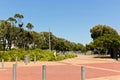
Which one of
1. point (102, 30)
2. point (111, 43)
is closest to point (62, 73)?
point (111, 43)

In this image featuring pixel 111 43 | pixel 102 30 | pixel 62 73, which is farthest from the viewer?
pixel 102 30

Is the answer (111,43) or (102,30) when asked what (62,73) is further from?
(102,30)

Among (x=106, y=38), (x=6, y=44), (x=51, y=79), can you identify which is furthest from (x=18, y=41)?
(x=51, y=79)

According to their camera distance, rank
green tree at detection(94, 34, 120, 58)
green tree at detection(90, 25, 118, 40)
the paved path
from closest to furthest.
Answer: the paved path < green tree at detection(94, 34, 120, 58) < green tree at detection(90, 25, 118, 40)

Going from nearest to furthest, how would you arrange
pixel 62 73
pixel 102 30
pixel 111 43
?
pixel 62 73 → pixel 111 43 → pixel 102 30

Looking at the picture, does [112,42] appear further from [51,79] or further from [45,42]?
[45,42]

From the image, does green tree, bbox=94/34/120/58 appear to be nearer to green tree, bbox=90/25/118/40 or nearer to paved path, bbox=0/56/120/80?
paved path, bbox=0/56/120/80

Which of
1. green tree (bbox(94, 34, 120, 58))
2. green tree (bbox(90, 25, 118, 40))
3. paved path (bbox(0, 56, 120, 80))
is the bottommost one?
paved path (bbox(0, 56, 120, 80))

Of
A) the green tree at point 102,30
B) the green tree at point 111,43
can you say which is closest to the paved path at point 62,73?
the green tree at point 111,43

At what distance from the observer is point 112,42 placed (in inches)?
1752

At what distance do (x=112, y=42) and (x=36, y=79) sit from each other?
31.1 meters

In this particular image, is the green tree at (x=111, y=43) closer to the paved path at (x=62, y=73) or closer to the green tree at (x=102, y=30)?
the paved path at (x=62, y=73)

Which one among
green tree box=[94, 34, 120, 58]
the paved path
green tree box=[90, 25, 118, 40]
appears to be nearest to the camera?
the paved path

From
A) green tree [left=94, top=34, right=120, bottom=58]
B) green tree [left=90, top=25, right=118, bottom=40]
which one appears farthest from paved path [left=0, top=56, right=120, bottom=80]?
green tree [left=90, top=25, right=118, bottom=40]
